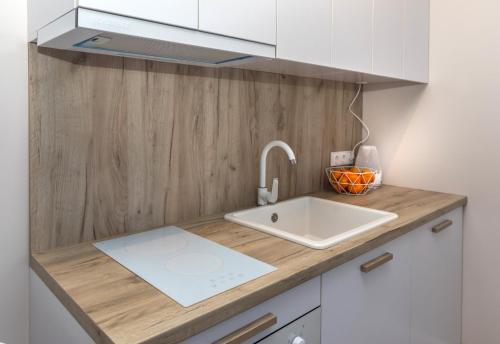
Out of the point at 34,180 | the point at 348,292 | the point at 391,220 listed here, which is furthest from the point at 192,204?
the point at 391,220

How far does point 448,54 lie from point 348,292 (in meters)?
1.38

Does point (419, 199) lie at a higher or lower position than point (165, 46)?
lower

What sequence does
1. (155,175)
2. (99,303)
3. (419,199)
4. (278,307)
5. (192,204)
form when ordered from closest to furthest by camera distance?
(99,303)
(278,307)
(155,175)
(192,204)
(419,199)

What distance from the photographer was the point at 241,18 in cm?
109

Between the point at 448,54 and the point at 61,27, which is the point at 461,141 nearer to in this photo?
the point at 448,54

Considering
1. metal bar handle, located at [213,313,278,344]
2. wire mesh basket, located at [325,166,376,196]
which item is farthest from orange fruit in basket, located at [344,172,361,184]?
metal bar handle, located at [213,313,278,344]

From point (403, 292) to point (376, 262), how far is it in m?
0.32

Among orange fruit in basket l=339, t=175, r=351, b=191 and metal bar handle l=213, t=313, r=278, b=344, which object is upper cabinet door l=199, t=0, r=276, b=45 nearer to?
metal bar handle l=213, t=313, r=278, b=344

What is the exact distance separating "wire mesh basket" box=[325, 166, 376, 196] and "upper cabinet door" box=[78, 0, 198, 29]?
1.14 m

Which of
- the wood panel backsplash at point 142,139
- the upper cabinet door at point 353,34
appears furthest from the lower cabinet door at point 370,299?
the upper cabinet door at point 353,34

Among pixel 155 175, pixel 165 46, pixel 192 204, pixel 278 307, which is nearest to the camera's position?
pixel 278 307

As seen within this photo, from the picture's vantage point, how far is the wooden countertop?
0.69 m

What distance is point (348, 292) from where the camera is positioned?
1.11m

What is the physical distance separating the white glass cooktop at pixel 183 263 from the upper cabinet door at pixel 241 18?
24.8 inches
